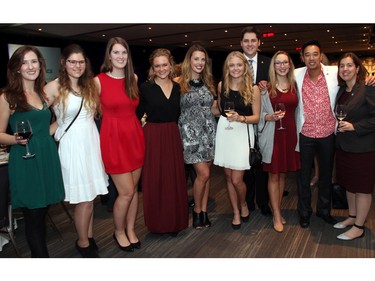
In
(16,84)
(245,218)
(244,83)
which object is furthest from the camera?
(245,218)

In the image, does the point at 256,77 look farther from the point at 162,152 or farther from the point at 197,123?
the point at 162,152

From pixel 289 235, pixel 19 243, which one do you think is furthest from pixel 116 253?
pixel 289 235

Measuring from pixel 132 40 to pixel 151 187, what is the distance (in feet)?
32.7

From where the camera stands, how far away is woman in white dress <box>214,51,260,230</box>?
293cm

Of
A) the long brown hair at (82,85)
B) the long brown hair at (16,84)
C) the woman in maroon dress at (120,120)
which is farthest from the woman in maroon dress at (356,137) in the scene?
the long brown hair at (16,84)

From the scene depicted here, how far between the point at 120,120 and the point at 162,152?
51 cm

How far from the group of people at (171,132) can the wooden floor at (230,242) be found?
10cm

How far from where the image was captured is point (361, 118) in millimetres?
2711

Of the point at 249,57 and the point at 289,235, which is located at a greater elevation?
the point at 249,57

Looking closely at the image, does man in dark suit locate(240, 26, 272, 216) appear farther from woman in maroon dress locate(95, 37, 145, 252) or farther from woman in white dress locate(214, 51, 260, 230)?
woman in maroon dress locate(95, 37, 145, 252)

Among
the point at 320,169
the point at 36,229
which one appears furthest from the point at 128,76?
the point at 320,169

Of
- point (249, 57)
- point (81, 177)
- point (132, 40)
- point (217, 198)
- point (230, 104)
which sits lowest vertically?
point (217, 198)

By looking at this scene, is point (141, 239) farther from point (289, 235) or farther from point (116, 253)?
point (289, 235)

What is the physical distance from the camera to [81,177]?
244 centimetres
